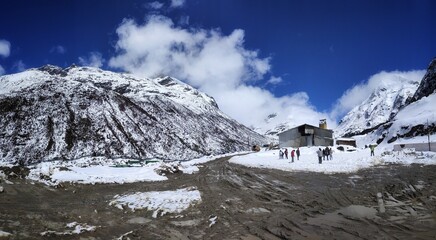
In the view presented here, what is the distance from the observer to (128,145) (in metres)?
84.2

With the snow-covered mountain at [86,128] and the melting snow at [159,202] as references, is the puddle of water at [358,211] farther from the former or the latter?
the snow-covered mountain at [86,128]

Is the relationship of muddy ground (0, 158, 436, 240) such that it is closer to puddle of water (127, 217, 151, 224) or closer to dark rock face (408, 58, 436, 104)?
puddle of water (127, 217, 151, 224)

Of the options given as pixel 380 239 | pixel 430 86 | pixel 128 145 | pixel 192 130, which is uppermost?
pixel 430 86

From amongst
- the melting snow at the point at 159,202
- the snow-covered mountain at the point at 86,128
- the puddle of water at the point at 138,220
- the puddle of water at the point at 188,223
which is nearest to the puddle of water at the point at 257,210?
the puddle of water at the point at 188,223

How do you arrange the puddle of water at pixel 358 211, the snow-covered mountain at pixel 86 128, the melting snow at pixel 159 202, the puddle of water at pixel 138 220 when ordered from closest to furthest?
1. the puddle of water at pixel 358 211
2. the puddle of water at pixel 138 220
3. the melting snow at pixel 159 202
4. the snow-covered mountain at pixel 86 128

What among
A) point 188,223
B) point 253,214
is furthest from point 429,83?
point 188,223

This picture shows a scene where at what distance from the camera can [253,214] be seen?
12.6 metres

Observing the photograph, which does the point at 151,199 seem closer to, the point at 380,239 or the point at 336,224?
the point at 336,224

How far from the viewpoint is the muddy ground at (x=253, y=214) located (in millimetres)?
9844

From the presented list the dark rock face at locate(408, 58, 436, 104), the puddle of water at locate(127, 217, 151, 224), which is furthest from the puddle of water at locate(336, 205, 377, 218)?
the dark rock face at locate(408, 58, 436, 104)

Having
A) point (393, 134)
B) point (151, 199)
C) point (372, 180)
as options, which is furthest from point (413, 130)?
point (151, 199)

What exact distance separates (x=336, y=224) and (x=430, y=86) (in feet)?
375

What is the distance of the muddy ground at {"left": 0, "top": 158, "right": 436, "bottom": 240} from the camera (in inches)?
388

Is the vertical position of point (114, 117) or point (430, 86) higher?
point (430, 86)
